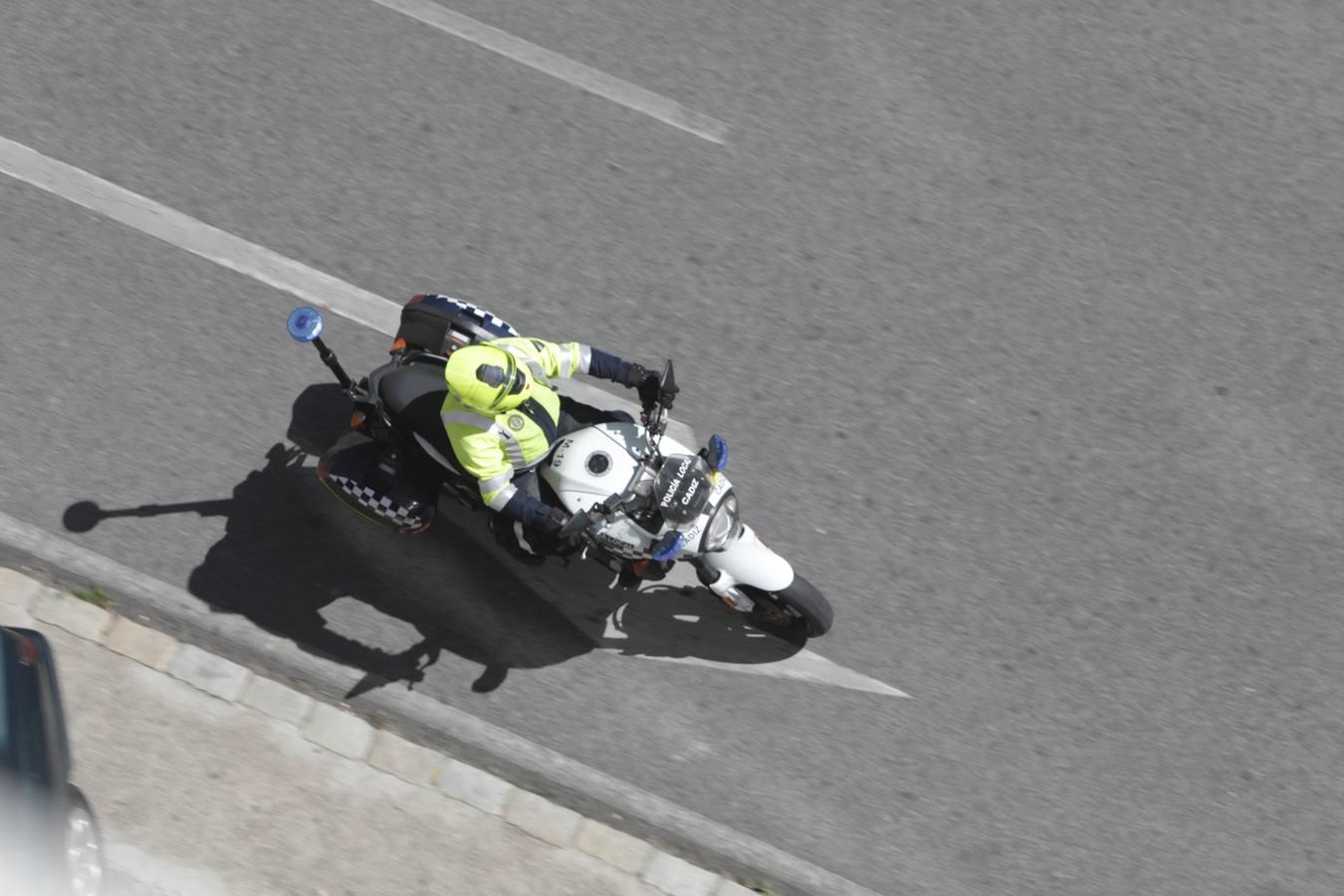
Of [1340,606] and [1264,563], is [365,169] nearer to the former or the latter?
[1264,563]

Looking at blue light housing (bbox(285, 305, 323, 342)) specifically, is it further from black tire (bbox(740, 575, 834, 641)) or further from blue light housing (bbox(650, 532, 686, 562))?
black tire (bbox(740, 575, 834, 641))

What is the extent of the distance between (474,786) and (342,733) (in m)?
0.84

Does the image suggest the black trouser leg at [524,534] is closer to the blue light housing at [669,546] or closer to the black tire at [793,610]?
the blue light housing at [669,546]

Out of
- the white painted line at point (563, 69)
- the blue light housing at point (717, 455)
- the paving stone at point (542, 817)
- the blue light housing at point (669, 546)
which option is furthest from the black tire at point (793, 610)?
the white painted line at point (563, 69)

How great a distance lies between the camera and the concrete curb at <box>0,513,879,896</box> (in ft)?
23.7

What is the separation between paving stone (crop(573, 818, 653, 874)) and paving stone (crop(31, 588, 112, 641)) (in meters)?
3.13

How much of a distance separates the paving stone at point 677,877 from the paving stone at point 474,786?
94cm

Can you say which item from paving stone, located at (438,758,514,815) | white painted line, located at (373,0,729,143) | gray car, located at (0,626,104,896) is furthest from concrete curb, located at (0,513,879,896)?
white painted line, located at (373,0,729,143)

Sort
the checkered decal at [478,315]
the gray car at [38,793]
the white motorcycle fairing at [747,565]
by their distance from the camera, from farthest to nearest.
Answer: the checkered decal at [478,315], the white motorcycle fairing at [747,565], the gray car at [38,793]

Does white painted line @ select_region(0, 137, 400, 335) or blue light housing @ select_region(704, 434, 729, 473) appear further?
white painted line @ select_region(0, 137, 400, 335)

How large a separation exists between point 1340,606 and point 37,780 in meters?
7.64

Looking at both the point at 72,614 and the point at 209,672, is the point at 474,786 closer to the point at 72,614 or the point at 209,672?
the point at 209,672

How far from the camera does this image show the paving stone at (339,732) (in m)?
7.23

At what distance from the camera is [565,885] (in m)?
7.05
